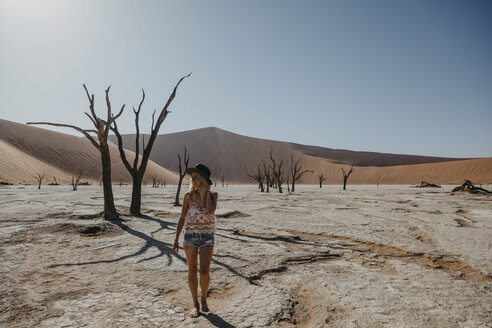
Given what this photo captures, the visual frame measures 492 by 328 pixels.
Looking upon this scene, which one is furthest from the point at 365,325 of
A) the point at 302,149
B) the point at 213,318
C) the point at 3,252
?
the point at 302,149

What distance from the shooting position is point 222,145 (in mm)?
95250

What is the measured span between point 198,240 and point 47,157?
60.8 m

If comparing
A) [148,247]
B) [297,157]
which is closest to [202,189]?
[148,247]

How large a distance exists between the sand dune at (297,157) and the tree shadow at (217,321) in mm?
68037

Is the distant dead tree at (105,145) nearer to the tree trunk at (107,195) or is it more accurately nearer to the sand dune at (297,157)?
the tree trunk at (107,195)

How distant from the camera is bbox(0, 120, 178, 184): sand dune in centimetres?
4100

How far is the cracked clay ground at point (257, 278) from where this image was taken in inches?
90.4

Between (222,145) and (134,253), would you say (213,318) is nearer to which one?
(134,253)

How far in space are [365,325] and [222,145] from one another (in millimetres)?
93799

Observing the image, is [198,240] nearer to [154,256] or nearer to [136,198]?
[154,256]

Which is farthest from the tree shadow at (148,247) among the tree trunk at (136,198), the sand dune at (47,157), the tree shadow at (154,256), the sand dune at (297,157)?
the sand dune at (297,157)

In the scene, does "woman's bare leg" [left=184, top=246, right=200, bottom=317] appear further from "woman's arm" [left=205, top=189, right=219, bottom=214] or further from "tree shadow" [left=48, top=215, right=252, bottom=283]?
"tree shadow" [left=48, top=215, right=252, bottom=283]

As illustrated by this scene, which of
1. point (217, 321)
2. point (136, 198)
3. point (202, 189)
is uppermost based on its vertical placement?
point (202, 189)

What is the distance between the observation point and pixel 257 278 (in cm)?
319
